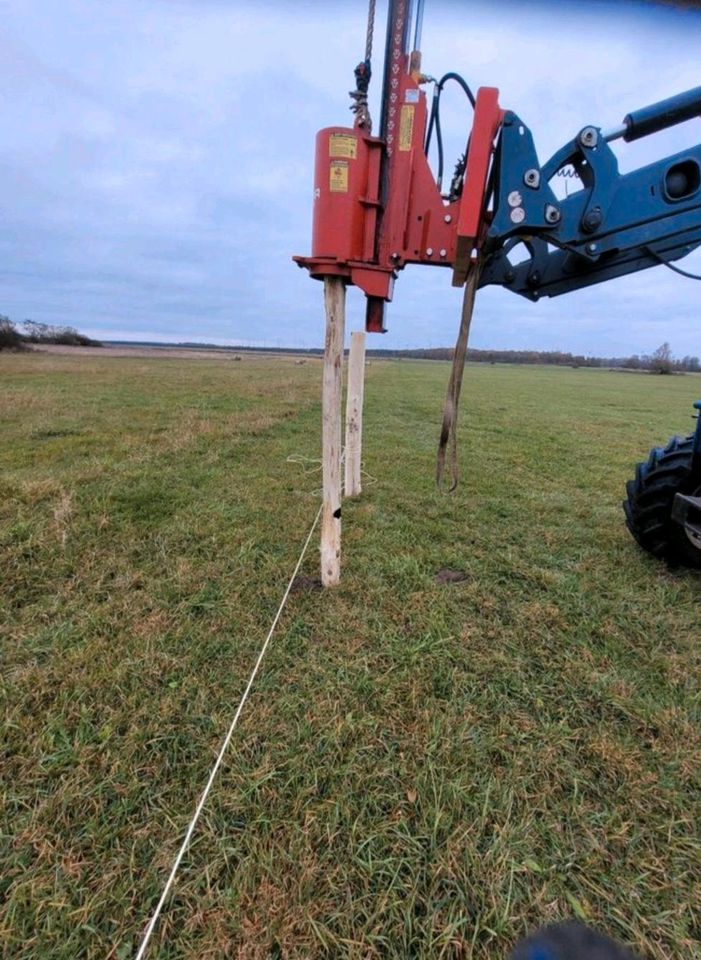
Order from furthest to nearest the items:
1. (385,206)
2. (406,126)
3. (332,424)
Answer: (332,424) < (385,206) < (406,126)

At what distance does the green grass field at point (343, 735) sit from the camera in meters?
1.33

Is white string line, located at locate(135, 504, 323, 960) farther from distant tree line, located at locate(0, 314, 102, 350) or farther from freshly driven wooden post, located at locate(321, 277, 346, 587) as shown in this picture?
distant tree line, located at locate(0, 314, 102, 350)

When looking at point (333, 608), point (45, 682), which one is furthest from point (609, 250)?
point (45, 682)

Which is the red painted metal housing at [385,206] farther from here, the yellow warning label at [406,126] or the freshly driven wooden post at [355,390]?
the freshly driven wooden post at [355,390]

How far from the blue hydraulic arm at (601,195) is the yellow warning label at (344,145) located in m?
0.67

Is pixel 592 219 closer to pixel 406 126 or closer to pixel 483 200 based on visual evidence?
pixel 483 200

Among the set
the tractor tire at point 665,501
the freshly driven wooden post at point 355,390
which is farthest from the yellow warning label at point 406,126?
the tractor tire at point 665,501

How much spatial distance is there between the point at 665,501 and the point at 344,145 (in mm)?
3164

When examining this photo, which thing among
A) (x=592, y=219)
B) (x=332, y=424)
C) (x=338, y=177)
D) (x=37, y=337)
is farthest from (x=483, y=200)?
(x=37, y=337)

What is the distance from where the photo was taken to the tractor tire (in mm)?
3092

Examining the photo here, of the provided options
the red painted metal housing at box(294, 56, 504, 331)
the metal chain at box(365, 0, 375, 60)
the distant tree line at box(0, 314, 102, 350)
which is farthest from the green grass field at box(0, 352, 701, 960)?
the distant tree line at box(0, 314, 102, 350)

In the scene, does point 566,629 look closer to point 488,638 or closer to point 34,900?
point 488,638

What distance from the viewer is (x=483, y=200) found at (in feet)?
6.05

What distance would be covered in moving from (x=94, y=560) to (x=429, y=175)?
3325 mm
